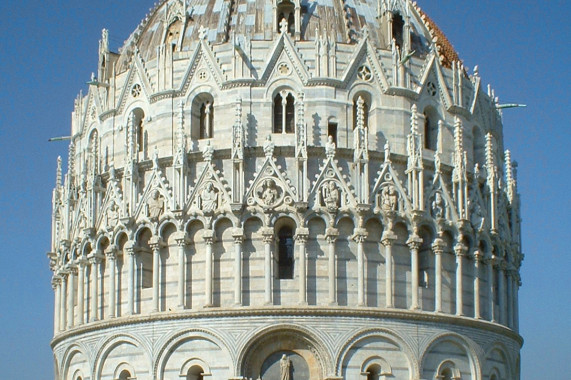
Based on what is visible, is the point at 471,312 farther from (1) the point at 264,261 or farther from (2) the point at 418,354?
(1) the point at 264,261

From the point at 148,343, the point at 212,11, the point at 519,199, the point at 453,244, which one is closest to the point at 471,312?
the point at 453,244

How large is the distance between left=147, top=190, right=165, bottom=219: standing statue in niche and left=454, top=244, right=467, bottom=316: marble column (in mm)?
10050

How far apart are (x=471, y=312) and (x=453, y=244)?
7.88ft

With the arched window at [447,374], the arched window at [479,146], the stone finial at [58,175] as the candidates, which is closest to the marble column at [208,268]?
the arched window at [447,374]

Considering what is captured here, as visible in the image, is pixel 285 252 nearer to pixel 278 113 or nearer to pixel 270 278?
pixel 270 278

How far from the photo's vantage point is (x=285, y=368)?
128ft

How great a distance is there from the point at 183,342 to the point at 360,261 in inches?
248

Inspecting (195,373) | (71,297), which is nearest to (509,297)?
→ (195,373)

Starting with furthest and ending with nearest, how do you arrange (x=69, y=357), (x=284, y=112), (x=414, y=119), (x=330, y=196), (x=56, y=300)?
(x=56, y=300) → (x=69, y=357) → (x=414, y=119) → (x=284, y=112) → (x=330, y=196)

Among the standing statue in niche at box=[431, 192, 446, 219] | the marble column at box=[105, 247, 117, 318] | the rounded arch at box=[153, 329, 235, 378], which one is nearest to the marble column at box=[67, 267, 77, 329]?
the marble column at box=[105, 247, 117, 318]

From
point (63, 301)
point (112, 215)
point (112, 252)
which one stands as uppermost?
point (112, 215)

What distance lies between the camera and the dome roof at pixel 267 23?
42.8 meters

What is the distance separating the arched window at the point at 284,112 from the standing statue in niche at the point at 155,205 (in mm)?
4508

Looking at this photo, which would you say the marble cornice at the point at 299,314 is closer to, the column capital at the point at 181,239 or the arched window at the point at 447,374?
the arched window at the point at 447,374
